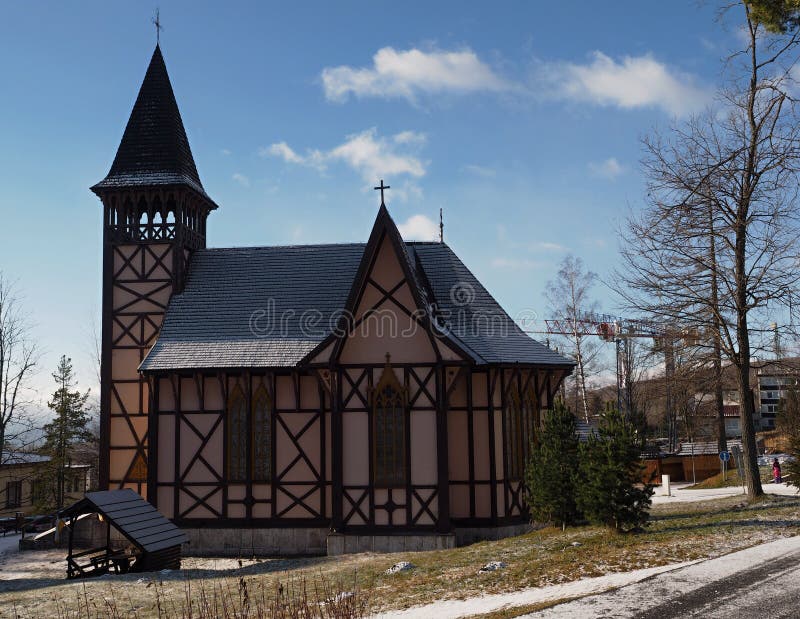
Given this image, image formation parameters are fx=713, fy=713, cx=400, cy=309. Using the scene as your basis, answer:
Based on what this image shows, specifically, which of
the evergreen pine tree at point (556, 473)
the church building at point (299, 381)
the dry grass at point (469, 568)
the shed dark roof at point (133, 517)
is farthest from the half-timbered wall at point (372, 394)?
the shed dark roof at point (133, 517)

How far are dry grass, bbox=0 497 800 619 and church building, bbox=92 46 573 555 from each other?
Result: 9.40 ft

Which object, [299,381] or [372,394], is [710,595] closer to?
[372,394]

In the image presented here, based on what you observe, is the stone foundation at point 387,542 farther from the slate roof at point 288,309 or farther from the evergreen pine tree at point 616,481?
the evergreen pine tree at point 616,481

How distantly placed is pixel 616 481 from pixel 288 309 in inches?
519

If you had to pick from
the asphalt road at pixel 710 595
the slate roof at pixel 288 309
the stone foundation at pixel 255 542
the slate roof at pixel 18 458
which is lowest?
the stone foundation at pixel 255 542

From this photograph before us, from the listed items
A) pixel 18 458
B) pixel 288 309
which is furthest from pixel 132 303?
pixel 18 458

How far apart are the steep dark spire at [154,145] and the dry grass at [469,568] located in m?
14.5

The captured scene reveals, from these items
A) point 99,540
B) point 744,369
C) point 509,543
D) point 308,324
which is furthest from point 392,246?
point 99,540

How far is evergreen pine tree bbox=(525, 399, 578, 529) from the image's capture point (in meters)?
18.4

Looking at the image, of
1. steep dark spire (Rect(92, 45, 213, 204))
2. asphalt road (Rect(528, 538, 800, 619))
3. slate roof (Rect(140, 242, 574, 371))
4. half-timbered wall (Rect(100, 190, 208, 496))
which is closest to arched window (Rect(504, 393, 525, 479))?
slate roof (Rect(140, 242, 574, 371))

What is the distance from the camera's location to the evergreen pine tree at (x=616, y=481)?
15617 mm

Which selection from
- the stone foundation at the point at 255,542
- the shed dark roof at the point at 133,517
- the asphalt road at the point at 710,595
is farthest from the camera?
the stone foundation at the point at 255,542

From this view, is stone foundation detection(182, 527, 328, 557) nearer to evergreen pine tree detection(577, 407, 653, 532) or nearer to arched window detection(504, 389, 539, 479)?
arched window detection(504, 389, 539, 479)

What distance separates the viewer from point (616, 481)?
1558 cm
